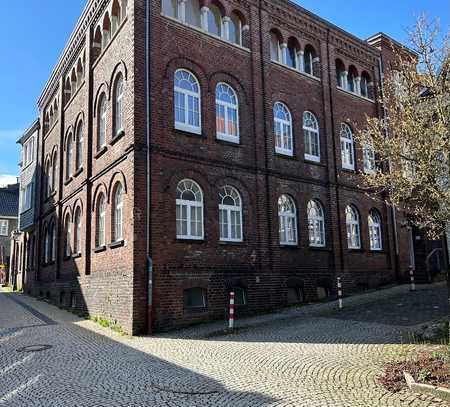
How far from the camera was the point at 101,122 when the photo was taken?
1769 centimetres

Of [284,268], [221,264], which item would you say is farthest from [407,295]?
[221,264]

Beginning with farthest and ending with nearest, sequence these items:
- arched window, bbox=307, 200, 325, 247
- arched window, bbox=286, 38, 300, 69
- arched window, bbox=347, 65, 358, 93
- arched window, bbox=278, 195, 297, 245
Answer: arched window, bbox=347, 65, 358, 93, arched window, bbox=286, 38, 300, 69, arched window, bbox=307, 200, 325, 247, arched window, bbox=278, 195, 297, 245

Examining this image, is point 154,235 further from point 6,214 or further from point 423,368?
point 6,214

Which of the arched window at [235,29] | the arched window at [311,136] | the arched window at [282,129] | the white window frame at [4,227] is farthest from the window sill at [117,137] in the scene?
the white window frame at [4,227]

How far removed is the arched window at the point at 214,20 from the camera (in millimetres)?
17016

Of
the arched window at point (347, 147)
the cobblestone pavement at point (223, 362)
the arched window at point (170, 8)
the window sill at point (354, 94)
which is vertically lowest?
the cobblestone pavement at point (223, 362)

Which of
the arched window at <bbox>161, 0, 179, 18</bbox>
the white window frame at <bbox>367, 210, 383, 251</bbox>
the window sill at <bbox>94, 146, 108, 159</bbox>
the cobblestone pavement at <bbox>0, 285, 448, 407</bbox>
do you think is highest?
the arched window at <bbox>161, 0, 179, 18</bbox>

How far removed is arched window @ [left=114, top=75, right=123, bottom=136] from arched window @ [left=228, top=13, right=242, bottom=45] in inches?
179

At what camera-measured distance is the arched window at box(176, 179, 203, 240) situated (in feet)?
47.5

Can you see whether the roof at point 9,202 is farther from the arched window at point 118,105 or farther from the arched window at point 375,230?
the arched window at point 375,230

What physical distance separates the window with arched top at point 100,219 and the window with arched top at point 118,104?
2.53 metres

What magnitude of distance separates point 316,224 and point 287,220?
5.62 feet

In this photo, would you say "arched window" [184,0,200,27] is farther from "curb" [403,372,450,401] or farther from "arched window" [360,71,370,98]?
"curb" [403,372,450,401]

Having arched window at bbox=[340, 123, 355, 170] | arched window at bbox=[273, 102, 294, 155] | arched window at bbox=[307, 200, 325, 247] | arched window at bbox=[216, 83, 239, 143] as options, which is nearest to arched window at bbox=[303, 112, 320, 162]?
A: arched window at bbox=[273, 102, 294, 155]
